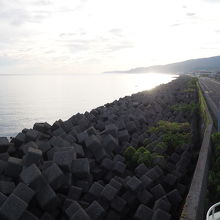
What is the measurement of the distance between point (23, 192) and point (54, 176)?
0.69 m

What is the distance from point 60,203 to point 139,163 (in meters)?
2.29

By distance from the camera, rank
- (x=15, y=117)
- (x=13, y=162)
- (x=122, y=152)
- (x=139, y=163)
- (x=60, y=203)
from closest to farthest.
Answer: (x=60, y=203) < (x=13, y=162) < (x=139, y=163) < (x=122, y=152) < (x=15, y=117)

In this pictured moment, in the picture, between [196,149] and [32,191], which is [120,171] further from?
[196,149]

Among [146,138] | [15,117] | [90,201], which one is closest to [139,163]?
[90,201]

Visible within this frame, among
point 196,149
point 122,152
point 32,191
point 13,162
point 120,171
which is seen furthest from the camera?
point 196,149

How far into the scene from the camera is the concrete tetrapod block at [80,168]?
624 centimetres

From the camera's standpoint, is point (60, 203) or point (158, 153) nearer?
point (60, 203)

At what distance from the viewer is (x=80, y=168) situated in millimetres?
6258

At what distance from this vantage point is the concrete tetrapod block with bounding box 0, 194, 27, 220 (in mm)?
4801

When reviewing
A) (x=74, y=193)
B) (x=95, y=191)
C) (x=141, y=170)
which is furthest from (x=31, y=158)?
(x=141, y=170)

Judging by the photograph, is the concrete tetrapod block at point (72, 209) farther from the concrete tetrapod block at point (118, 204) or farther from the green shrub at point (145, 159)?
the green shrub at point (145, 159)

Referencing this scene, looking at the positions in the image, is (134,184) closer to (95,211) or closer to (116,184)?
(116,184)

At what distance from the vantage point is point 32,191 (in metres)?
5.19

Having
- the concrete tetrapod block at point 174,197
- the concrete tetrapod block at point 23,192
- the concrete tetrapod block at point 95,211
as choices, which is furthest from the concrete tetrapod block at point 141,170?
the concrete tetrapod block at point 23,192
